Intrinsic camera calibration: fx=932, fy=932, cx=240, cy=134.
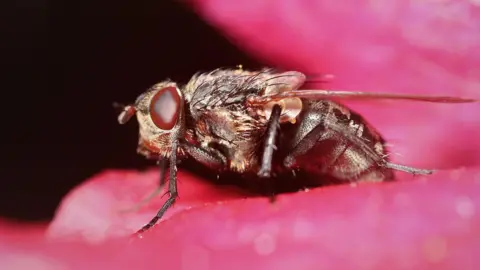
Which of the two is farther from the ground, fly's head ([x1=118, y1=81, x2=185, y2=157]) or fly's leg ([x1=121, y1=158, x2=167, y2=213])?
fly's head ([x1=118, y1=81, x2=185, y2=157])

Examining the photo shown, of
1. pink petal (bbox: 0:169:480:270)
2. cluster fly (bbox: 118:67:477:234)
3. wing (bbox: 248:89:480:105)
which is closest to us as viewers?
pink petal (bbox: 0:169:480:270)

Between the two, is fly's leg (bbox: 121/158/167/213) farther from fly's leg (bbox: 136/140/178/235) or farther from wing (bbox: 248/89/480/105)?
wing (bbox: 248/89/480/105)

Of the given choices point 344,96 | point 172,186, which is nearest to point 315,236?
point 344,96

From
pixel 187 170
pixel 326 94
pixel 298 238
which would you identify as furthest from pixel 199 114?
pixel 298 238

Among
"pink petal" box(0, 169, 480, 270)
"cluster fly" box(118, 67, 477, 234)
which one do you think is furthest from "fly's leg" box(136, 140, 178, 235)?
A: "pink petal" box(0, 169, 480, 270)

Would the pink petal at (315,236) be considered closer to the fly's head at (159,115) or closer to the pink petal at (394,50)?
the pink petal at (394,50)

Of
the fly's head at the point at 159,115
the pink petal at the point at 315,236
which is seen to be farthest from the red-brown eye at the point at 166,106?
the pink petal at the point at 315,236
